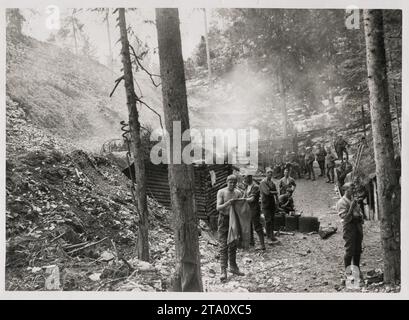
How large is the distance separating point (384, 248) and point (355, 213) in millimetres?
685

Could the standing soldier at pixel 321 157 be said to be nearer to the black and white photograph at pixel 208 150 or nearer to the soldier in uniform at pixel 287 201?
the black and white photograph at pixel 208 150

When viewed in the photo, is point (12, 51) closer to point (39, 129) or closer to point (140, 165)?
point (39, 129)

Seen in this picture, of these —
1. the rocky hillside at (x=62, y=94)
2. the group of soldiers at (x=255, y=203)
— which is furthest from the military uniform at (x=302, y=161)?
the rocky hillside at (x=62, y=94)

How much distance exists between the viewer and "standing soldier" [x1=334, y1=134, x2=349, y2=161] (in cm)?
736

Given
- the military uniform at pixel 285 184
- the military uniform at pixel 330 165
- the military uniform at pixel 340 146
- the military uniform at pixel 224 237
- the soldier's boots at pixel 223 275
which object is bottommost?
the soldier's boots at pixel 223 275

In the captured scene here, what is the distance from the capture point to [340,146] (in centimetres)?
759

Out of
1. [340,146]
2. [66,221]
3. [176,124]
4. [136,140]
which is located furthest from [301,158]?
[66,221]

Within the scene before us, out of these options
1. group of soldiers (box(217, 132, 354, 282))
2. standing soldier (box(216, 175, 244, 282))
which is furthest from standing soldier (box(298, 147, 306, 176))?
standing soldier (box(216, 175, 244, 282))

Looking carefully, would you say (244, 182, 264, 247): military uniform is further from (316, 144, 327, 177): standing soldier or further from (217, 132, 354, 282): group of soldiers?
(316, 144, 327, 177): standing soldier

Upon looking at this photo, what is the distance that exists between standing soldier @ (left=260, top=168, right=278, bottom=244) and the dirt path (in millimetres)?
332

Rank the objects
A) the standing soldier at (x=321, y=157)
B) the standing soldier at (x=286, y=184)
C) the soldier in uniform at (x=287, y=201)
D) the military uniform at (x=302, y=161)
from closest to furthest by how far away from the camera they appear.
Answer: the soldier in uniform at (x=287, y=201) < the standing soldier at (x=286, y=184) < the standing soldier at (x=321, y=157) < the military uniform at (x=302, y=161)

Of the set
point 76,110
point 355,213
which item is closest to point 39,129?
point 76,110

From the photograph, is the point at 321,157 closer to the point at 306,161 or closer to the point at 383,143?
the point at 306,161

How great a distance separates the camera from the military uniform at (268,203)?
7.58 meters
